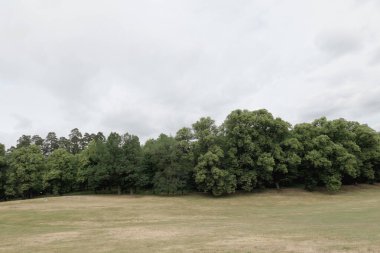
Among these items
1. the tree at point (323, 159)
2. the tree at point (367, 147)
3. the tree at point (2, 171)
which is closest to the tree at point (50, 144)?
the tree at point (2, 171)

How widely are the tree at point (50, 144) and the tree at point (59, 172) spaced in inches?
1961

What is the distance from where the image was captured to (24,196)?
76250 millimetres

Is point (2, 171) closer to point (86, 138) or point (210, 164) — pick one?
point (210, 164)

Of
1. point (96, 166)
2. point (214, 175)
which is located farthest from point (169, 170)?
Result: point (96, 166)

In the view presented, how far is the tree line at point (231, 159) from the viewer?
57.0 m

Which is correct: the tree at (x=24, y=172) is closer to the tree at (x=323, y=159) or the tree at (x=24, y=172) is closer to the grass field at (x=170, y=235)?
the grass field at (x=170, y=235)

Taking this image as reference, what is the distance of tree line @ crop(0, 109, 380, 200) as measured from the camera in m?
57.0

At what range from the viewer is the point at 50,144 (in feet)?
397

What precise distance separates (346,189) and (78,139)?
97.5 meters

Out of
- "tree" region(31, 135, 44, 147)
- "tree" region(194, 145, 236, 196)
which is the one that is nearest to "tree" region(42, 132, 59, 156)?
"tree" region(31, 135, 44, 147)

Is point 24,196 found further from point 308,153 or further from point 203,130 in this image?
point 308,153

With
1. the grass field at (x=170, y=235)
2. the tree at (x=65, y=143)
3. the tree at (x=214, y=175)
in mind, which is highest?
the tree at (x=65, y=143)

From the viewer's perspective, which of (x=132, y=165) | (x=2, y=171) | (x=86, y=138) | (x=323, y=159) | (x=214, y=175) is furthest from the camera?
(x=86, y=138)

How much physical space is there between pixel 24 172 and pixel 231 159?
Answer: 4591 cm
